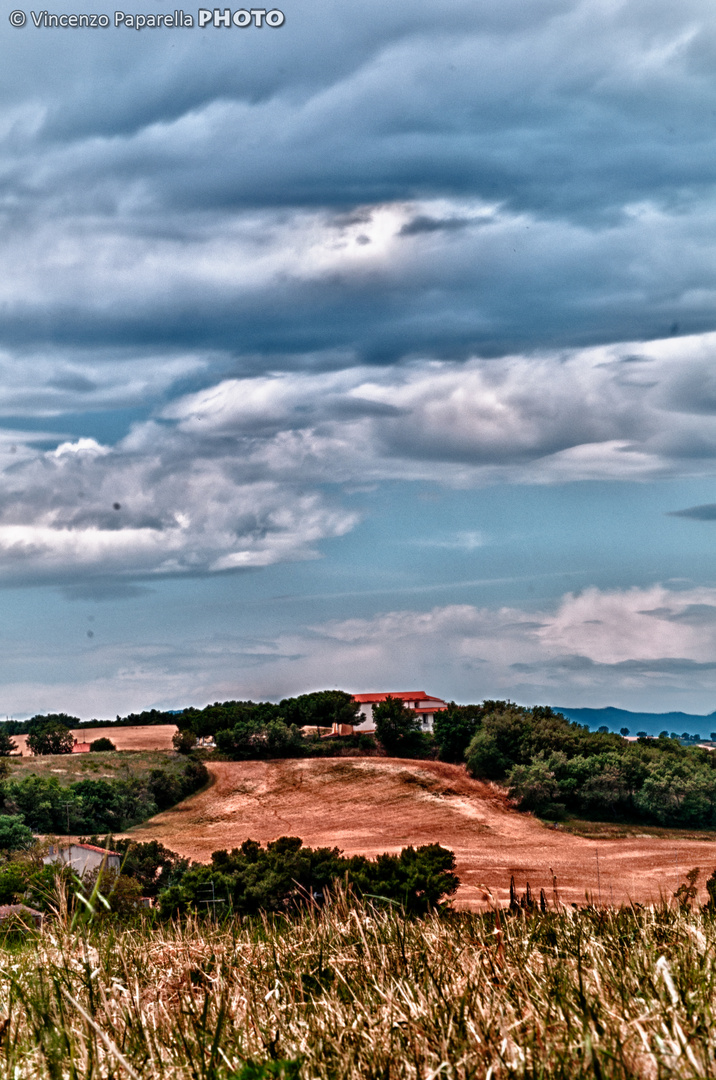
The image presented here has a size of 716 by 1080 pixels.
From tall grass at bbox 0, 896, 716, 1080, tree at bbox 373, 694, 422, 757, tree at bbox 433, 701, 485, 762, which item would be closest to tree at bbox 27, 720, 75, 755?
tree at bbox 373, 694, 422, 757

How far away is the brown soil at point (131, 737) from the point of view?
10838 cm

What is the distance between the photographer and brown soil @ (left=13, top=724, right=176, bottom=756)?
10838 cm

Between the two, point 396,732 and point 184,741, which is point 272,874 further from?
point 184,741

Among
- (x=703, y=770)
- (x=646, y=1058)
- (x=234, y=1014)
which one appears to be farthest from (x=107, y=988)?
(x=703, y=770)

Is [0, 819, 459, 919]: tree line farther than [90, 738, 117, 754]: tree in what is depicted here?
No

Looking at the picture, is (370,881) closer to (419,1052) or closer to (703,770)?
(419,1052)

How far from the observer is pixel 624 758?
82375 millimetres

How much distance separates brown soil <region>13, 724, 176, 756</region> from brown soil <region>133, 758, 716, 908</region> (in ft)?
44.0

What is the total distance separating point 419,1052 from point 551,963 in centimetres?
151

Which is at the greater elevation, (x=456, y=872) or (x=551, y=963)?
(x=551, y=963)

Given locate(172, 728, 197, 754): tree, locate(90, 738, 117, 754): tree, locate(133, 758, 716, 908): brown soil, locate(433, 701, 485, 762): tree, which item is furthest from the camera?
locate(90, 738, 117, 754): tree

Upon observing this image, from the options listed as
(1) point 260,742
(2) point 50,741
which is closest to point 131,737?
(2) point 50,741

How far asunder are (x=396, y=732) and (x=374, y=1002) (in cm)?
10050

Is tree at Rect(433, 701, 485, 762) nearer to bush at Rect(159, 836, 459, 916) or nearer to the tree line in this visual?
the tree line
